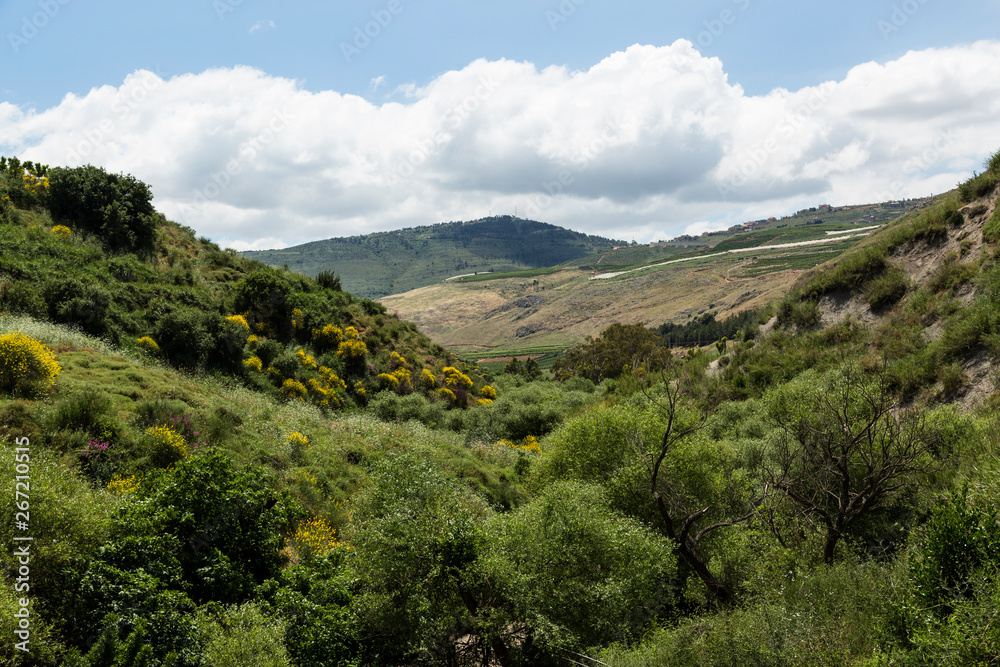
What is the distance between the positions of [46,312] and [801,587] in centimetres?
2456

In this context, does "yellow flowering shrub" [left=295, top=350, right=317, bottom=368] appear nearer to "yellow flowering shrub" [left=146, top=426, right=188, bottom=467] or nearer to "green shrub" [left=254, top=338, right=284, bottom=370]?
"green shrub" [left=254, top=338, right=284, bottom=370]

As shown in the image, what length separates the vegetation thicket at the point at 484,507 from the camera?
752 cm

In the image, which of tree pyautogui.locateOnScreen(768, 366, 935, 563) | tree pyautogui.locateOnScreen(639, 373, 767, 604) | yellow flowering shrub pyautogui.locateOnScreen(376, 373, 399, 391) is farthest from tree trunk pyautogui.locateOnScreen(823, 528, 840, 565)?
yellow flowering shrub pyautogui.locateOnScreen(376, 373, 399, 391)

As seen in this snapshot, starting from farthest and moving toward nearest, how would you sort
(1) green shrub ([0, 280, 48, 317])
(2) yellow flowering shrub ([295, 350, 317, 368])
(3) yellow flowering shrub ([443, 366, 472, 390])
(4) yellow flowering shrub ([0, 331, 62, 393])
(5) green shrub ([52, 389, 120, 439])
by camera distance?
(3) yellow flowering shrub ([443, 366, 472, 390]) < (2) yellow flowering shrub ([295, 350, 317, 368]) < (1) green shrub ([0, 280, 48, 317]) < (4) yellow flowering shrub ([0, 331, 62, 393]) < (5) green shrub ([52, 389, 120, 439])

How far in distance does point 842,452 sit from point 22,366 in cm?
1923

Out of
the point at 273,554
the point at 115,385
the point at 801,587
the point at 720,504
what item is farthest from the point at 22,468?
the point at 720,504

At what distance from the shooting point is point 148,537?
8.35 meters

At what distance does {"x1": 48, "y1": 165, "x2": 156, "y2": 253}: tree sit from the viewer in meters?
25.5

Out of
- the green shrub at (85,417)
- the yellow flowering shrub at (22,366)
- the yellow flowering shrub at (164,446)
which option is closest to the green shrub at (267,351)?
the yellow flowering shrub at (22,366)

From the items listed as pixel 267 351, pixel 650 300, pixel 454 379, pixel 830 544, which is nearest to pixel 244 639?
pixel 830 544

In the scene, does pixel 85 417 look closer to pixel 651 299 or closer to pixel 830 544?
pixel 830 544

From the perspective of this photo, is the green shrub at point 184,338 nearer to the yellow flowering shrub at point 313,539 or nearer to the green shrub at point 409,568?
the yellow flowering shrub at point 313,539

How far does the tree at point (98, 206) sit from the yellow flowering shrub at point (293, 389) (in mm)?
11465

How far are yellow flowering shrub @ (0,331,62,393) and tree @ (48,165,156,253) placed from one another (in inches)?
651
